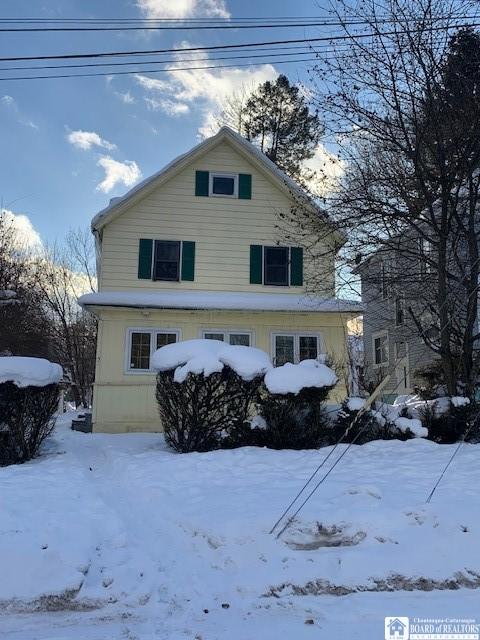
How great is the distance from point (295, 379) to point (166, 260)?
22.9ft

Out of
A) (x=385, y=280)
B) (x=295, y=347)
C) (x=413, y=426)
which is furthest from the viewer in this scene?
(x=295, y=347)

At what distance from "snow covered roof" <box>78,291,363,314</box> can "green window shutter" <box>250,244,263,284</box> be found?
0.55 metres

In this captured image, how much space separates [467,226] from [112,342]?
904cm

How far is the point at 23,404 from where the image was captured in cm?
798

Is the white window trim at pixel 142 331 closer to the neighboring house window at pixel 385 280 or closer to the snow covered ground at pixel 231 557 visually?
the neighboring house window at pixel 385 280

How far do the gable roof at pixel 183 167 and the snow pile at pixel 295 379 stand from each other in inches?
221

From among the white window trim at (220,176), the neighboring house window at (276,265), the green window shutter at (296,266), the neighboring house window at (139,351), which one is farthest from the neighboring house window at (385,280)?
the neighboring house window at (139,351)

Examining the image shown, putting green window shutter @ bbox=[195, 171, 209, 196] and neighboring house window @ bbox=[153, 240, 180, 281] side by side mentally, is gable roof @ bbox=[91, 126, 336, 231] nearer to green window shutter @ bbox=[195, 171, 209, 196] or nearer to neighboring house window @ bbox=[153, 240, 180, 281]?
green window shutter @ bbox=[195, 171, 209, 196]

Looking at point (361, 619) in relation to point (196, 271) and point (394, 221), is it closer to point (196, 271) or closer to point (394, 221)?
point (394, 221)

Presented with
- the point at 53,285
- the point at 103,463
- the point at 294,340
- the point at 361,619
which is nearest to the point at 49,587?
the point at 361,619

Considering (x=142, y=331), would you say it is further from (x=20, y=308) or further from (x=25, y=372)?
(x=20, y=308)

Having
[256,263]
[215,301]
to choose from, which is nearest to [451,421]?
[215,301]

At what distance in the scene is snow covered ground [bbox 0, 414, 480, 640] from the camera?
11.1ft

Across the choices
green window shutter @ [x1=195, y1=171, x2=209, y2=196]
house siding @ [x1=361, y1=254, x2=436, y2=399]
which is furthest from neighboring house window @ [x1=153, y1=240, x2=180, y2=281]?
house siding @ [x1=361, y1=254, x2=436, y2=399]
